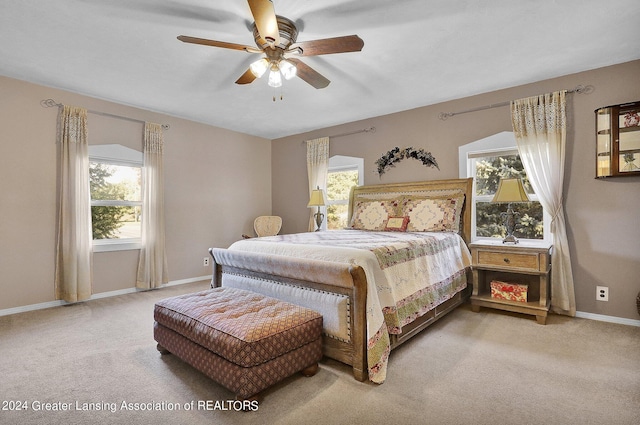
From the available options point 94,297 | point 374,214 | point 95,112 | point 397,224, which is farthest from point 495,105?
point 94,297

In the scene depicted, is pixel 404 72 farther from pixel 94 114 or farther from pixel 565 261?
pixel 94 114

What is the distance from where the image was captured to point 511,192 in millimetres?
3176

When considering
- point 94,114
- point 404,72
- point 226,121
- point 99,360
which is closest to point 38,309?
point 99,360

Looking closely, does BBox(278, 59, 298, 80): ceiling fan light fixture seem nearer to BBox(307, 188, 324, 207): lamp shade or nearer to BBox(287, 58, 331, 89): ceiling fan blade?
BBox(287, 58, 331, 89): ceiling fan blade

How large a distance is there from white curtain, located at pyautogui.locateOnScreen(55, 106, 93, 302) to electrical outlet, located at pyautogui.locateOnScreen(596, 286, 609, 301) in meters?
5.54

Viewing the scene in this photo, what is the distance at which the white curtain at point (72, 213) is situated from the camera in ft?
11.9

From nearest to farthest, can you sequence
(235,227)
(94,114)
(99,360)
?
(99,360) → (94,114) → (235,227)

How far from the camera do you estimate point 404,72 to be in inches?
126

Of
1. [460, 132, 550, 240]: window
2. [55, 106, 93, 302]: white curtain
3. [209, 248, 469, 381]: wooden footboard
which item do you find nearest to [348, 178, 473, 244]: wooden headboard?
[460, 132, 550, 240]: window

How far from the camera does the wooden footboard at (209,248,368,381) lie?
6.59 ft

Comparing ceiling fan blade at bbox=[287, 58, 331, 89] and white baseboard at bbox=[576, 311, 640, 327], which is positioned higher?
ceiling fan blade at bbox=[287, 58, 331, 89]

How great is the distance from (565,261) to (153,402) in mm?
3753

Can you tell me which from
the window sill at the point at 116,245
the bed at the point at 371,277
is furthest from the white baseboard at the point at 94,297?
the bed at the point at 371,277

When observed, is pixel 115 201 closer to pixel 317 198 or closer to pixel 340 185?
pixel 317 198
